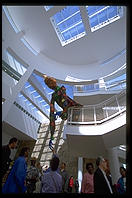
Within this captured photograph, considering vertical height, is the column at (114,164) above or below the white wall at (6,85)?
below

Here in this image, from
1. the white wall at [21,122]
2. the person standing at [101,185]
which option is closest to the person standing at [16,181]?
the person standing at [101,185]

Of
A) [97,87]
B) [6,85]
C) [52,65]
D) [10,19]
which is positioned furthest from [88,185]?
[10,19]

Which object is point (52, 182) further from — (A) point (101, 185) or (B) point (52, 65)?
(B) point (52, 65)

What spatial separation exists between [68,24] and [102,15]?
8.70ft

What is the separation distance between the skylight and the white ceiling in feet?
1.11

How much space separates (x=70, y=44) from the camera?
43.2 feet

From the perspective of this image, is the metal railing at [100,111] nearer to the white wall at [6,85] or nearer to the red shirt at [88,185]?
the red shirt at [88,185]

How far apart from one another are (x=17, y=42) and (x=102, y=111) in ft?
27.3

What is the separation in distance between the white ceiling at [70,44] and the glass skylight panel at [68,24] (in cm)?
42

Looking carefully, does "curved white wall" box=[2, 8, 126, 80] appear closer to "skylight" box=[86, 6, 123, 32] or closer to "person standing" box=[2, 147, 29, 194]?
"skylight" box=[86, 6, 123, 32]

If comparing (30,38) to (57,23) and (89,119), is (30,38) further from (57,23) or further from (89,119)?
(89,119)

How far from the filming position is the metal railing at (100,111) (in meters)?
7.37

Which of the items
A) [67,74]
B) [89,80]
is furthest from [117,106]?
[67,74]

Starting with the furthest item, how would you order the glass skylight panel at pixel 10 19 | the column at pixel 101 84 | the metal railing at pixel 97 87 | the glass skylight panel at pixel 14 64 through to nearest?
1. the column at pixel 101 84
2. the glass skylight panel at pixel 14 64
3. the metal railing at pixel 97 87
4. the glass skylight panel at pixel 10 19
